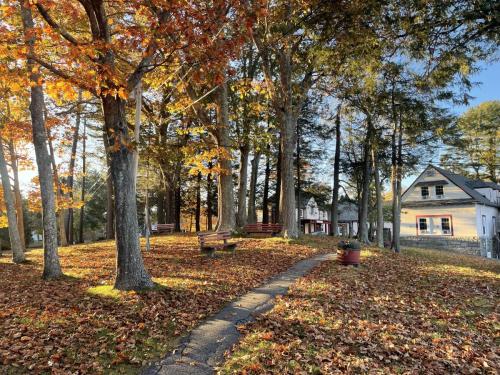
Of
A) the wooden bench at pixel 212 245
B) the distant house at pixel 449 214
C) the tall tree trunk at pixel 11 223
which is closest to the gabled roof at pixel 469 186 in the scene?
the distant house at pixel 449 214

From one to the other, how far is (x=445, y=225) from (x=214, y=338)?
3476 cm

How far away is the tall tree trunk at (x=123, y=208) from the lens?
24.5 feet

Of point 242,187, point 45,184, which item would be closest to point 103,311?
point 45,184

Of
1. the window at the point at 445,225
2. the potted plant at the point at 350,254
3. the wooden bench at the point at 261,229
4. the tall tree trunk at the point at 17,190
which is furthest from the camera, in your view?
the window at the point at 445,225

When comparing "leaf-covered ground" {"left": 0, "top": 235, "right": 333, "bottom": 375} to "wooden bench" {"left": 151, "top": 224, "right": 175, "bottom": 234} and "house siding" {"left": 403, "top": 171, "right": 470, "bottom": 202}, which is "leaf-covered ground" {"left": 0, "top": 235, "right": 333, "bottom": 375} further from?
"house siding" {"left": 403, "top": 171, "right": 470, "bottom": 202}

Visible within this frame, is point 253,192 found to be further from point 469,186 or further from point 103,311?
point 469,186

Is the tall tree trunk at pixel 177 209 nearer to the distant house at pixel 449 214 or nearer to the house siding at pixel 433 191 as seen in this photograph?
the distant house at pixel 449 214

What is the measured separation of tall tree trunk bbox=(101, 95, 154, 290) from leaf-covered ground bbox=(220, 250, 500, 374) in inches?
113

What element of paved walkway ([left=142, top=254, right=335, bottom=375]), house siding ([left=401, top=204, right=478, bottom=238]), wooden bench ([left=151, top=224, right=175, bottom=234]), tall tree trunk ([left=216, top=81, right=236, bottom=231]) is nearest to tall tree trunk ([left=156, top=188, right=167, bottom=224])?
wooden bench ([left=151, top=224, right=175, bottom=234])

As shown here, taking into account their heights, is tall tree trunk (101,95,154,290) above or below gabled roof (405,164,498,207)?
below

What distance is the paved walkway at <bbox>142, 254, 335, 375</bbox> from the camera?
185 inches

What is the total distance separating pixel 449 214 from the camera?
34.1 m

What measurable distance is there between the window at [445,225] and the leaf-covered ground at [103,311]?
93.8 ft

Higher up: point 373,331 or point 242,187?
point 242,187
